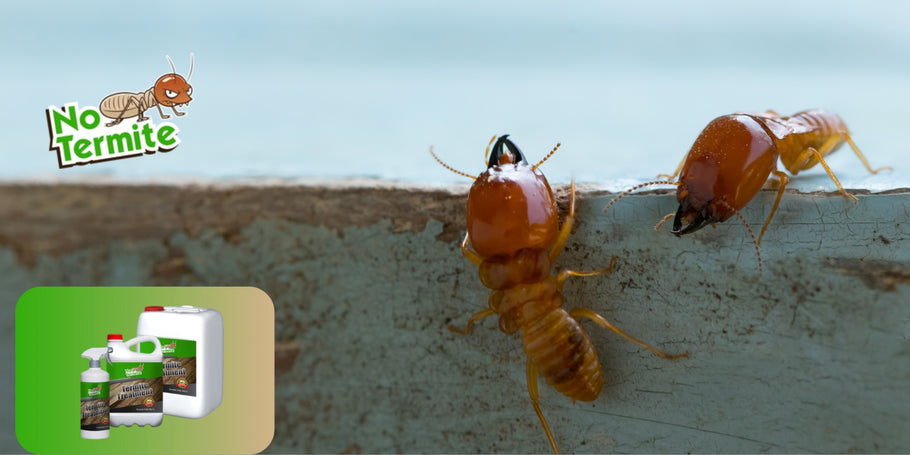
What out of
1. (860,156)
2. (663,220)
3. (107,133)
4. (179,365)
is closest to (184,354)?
(179,365)

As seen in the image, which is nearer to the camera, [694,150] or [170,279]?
[694,150]

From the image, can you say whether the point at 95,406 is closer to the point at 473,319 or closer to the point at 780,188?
the point at 473,319

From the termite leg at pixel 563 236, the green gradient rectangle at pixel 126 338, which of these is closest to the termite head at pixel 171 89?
the green gradient rectangle at pixel 126 338

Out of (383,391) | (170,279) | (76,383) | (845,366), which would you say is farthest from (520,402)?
(76,383)

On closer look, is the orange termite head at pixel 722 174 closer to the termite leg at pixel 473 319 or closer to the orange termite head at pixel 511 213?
the orange termite head at pixel 511 213

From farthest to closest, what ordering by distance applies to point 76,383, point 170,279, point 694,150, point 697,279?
point 170,279
point 76,383
point 697,279
point 694,150

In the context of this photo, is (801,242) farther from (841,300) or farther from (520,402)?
(520,402)

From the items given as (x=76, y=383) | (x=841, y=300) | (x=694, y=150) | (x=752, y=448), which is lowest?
(x=752, y=448)
